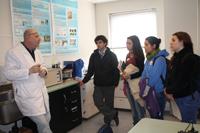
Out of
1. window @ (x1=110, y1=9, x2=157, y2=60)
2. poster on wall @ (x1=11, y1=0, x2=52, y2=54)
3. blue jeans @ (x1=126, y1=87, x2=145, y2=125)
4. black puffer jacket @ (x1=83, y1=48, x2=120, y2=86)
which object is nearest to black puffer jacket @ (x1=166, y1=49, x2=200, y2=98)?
blue jeans @ (x1=126, y1=87, x2=145, y2=125)

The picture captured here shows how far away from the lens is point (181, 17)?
12.8 feet

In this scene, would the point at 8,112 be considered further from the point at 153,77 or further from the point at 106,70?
the point at 153,77

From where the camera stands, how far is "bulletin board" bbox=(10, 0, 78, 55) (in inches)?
132

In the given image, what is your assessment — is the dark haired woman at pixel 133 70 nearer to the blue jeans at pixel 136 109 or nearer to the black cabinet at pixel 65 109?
the blue jeans at pixel 136 109

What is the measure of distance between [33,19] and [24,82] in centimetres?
144

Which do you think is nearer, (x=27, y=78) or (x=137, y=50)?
(x=27, y=78)

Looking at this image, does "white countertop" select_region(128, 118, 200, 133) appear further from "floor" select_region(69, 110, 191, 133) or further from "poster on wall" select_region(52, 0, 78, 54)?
"poster on wall" select_region(52, 0, 78, 54)

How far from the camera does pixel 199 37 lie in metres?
3.82

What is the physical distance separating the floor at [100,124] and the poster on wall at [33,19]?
56.3 inches

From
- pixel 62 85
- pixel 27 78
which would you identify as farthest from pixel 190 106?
pixel 62 85

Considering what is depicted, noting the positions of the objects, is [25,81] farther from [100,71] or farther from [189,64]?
[189,64]

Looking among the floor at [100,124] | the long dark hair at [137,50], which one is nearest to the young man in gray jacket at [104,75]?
the floor at [100,124]

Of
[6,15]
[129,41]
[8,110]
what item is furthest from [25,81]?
[129,41]

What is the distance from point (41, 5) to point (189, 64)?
8.65ft
